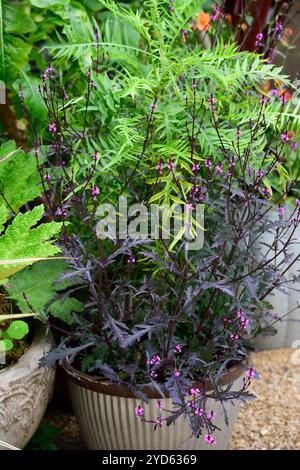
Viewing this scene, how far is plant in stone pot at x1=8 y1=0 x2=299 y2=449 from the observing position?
4.40 ft

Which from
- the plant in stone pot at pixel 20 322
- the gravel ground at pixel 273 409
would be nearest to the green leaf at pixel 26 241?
the plant in stone pot at pixel 20 322

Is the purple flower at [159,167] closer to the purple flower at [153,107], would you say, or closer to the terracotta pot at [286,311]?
the purple flower at [153,107]

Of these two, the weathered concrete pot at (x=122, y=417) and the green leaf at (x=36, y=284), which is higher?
the green leaf at (x=36, y=284)

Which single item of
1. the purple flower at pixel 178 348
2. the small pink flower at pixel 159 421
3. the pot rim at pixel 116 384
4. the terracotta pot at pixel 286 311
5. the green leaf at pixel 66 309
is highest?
the green leaf at pixel 66 309

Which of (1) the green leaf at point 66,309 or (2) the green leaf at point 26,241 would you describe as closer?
(2) the green leaf at point 26,241

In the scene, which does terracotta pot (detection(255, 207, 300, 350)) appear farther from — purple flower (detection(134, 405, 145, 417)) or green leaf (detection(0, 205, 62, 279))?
green leaf (detection(0, 205, 62, 279))

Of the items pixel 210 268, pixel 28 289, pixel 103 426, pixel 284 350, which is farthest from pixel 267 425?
pixel 28 289

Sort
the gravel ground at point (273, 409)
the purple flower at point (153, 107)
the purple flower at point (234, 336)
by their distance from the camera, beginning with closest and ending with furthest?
the purple flower at point (153, 107) < the purple flower at point (234, 336) < the gravel ground at point (273, 409)

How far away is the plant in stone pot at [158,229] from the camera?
1342 mm

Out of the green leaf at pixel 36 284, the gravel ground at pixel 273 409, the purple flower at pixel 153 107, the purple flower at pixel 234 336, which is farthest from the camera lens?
the gravel ground at pixel 273 409

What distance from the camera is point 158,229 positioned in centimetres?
138

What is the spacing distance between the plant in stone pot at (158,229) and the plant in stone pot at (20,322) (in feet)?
0.18

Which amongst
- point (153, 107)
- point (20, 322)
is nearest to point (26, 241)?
point (20, 322)

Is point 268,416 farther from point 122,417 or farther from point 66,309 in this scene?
point 66,309
